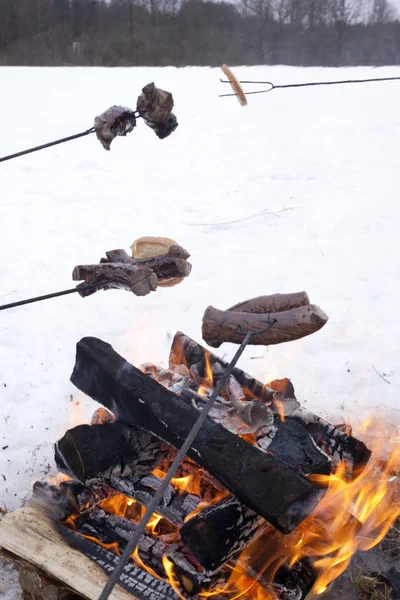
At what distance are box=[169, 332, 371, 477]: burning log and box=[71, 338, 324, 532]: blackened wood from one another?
320 millimetres

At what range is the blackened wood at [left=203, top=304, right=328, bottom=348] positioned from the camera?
2.11 meters

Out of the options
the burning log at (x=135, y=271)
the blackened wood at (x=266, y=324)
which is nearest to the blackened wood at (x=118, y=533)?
the blackened wood at (x=266, y=324)

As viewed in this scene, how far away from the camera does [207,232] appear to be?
681 cm

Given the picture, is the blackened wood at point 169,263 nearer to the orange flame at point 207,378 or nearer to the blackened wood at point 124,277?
the blackened wood at point 124,277

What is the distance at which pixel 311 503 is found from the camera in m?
2.09

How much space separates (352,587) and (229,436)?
0.86 meters

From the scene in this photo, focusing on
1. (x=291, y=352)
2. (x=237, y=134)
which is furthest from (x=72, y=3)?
(x=291, y=352)

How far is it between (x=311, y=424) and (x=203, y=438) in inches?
27.3

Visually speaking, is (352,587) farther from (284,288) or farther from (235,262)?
(235,262)

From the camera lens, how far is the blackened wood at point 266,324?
83.2 inches

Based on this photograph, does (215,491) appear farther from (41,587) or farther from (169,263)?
(169,263)

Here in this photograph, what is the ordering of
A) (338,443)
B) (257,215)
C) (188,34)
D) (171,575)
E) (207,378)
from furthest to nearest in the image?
(188,34)
(257,215)
(207,378)
(338,443)
(171,575)

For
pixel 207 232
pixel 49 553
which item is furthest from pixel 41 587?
pixel 207 232

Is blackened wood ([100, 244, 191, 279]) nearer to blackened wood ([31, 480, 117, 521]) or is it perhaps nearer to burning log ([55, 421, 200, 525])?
burning log ([55, 421, 200, 525])
